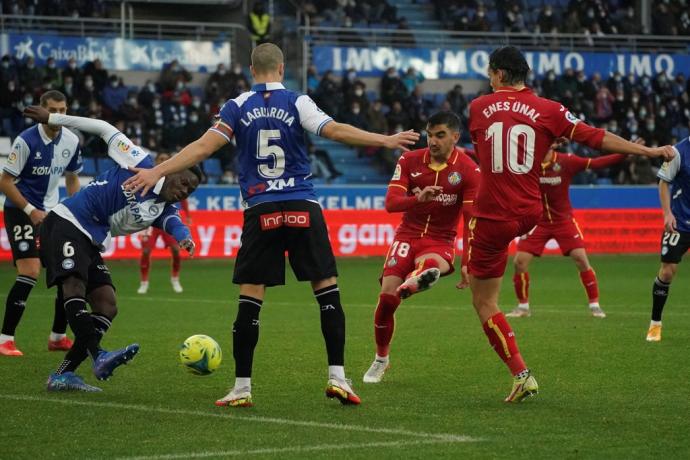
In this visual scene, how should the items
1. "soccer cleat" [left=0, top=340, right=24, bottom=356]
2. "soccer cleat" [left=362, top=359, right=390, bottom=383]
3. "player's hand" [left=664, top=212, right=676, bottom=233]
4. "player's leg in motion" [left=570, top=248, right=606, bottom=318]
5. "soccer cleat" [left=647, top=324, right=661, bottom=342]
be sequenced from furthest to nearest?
"player's leg in motion" [left=570, top=248, right=606, bottom=318]
"soccer cleat" [left=647, top=324, right=661, bottom=342]
"player's hand" [left=664, top=212, right=676, bottom=233]
"soccer cleat" [left=0, top=340, right=24, bottom=356]
"soccer cleat" [left=362, top=359, right=390, bottom=383]

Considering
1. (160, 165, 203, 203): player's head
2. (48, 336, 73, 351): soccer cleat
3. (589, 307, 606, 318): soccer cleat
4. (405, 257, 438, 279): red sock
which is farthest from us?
(589, 307, 606, 318): soccer cleat

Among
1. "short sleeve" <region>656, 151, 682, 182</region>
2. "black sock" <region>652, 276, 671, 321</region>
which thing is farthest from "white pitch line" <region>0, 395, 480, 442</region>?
"black sock" <region>652, 276, 671, 321</region>

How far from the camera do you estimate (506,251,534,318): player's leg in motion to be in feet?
52.2

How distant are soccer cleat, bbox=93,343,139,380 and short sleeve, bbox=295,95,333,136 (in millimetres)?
2062

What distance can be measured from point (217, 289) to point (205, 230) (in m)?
5.31

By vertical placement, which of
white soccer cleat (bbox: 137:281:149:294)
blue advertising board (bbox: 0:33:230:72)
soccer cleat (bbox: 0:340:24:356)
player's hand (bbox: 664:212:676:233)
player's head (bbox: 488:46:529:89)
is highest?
blue advertising board (bbox: 0:33:230:72)

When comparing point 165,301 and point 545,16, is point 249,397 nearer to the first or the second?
point 165,301

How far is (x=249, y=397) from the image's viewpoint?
8.59 m

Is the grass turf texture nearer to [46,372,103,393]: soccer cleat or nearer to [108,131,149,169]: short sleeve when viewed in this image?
[46,372,103,393]: soccer cleat

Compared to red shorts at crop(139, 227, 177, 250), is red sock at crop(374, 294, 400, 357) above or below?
above

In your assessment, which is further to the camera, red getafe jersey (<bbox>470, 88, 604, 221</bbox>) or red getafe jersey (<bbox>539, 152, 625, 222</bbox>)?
red getafe jersey (<bbox>539, 152, 625, 222</bbox>)

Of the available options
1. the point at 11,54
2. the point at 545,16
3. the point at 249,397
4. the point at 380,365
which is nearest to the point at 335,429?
the point at 249,397

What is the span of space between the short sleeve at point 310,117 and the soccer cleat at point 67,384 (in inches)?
110

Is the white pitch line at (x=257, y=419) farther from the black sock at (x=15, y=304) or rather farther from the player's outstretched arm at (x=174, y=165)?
the black sock at (x=15, y=304)
